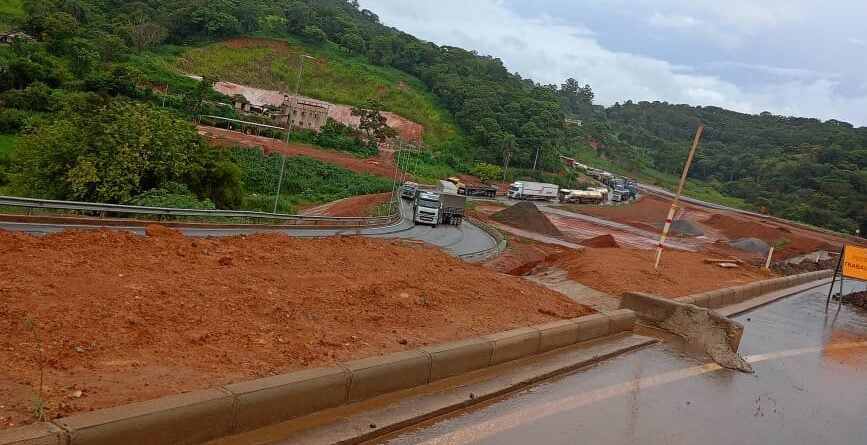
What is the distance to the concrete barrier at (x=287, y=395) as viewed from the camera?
17.2 feet

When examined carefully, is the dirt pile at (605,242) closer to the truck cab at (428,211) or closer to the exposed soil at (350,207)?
the truck cab at (428,211)

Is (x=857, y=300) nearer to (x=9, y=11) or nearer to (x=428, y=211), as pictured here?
(x=428, y=211)

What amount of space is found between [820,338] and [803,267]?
2456cm

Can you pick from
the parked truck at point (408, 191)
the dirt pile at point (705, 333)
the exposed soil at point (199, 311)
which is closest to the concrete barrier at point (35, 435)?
the exposed soil at point (199, 311)

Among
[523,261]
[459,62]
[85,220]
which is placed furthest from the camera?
[459,62]

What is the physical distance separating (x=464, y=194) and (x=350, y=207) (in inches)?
1073

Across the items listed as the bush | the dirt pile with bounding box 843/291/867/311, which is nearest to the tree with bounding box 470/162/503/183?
the bush

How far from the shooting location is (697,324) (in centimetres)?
1172

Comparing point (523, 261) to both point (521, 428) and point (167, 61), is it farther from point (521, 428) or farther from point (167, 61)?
point (167, 61)

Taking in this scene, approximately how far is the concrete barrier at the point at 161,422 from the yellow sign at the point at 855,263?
20.8 meters

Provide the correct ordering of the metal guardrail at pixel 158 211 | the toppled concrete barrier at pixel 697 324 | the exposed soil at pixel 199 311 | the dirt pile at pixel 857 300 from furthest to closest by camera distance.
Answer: the metal guardrail at pixel 158 211, the dirt pile at pixel 857 300, the toppled concrete barrier at pixel 697 324, the exposed soil at pixel 199 311

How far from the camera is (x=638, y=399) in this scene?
26.5 feet

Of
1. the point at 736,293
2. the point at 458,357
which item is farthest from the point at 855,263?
the point at 458,357

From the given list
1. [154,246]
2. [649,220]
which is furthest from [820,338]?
[649,220]
